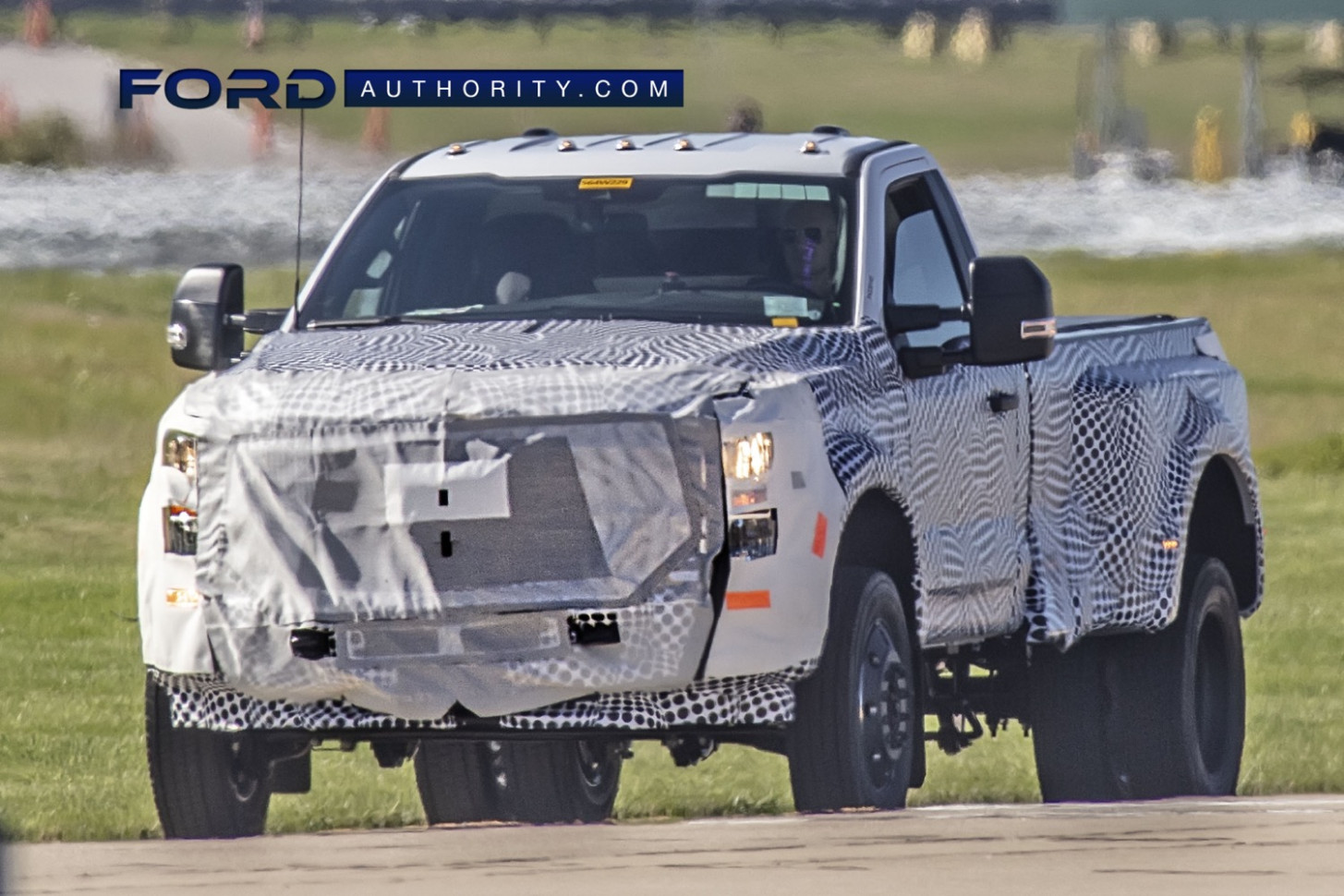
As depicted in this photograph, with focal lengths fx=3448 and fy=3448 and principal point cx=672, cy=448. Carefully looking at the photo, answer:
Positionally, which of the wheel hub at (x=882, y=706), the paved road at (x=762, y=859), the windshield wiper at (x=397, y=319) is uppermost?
the windshield wiper at (x=397, y=319)

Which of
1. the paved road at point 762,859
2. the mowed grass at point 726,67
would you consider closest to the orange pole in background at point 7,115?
the mowed grass at point 726,67

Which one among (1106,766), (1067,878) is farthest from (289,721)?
(1106,766)

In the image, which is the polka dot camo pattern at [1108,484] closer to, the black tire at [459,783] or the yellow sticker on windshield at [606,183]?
the yellow sticker on windshield at [606,183]

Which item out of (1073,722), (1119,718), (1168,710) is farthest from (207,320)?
(1168,710)

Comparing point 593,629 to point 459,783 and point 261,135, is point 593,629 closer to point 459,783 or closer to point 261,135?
point 459,783

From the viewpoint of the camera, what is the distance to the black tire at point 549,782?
10.6m

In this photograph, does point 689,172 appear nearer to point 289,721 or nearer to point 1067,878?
point 289,721

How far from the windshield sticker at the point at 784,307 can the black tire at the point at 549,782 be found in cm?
189

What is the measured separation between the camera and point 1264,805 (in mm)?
9180

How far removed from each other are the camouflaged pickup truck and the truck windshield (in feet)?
0.04

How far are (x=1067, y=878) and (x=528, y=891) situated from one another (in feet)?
3.80

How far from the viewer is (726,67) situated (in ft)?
114

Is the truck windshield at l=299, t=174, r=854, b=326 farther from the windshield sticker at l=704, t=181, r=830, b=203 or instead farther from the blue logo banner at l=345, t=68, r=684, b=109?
the blue logo banner at l=345, t=68, r=684, b=109

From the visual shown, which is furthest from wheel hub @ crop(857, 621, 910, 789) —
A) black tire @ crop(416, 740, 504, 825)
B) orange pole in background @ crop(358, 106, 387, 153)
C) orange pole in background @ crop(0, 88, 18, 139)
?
orange pole in background @ crop(0, 88, 18, 139)
